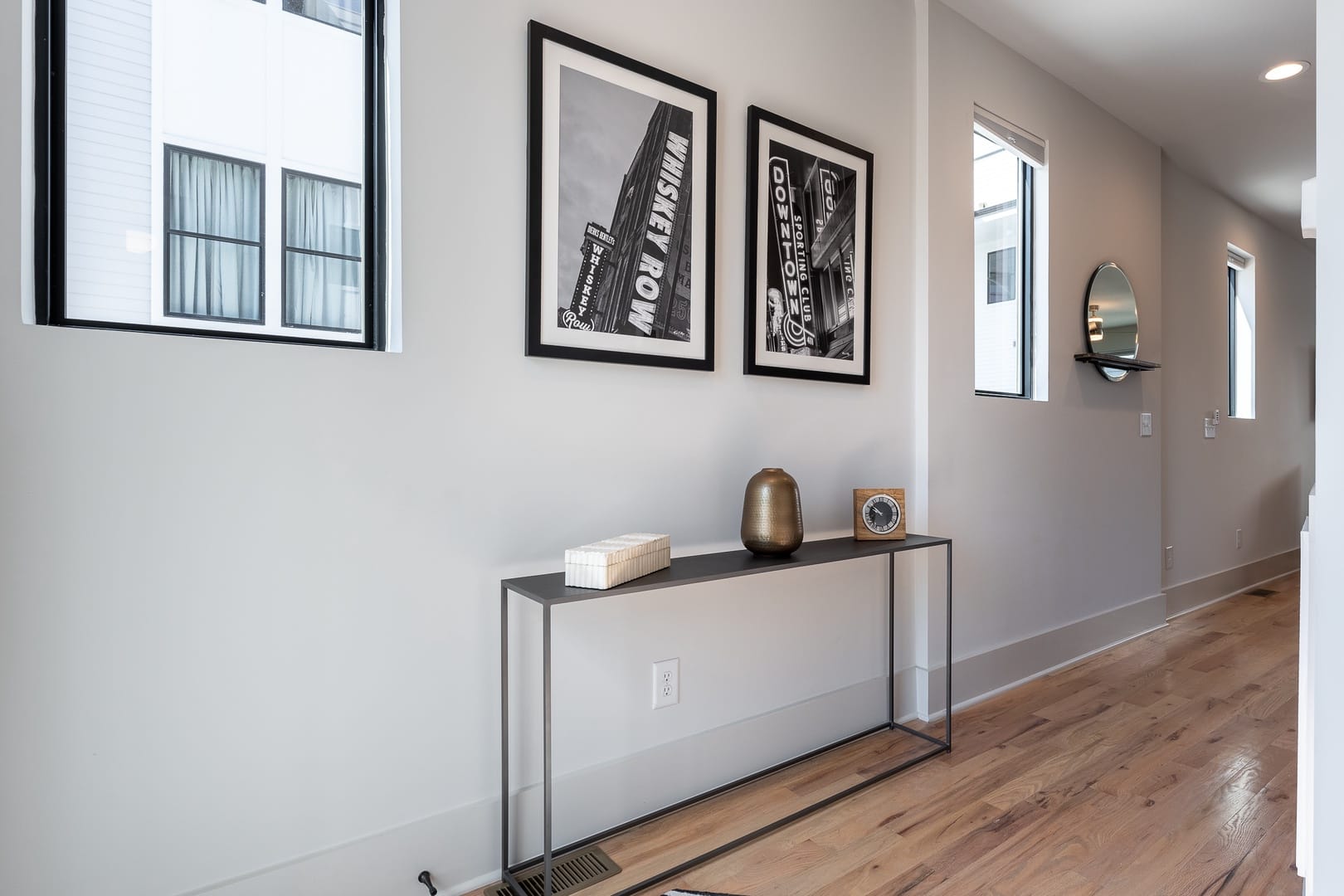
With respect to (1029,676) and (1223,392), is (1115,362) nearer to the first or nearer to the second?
(1029,676)

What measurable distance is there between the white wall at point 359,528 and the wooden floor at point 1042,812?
31 cm

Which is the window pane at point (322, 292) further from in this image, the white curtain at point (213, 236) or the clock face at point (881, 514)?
the clock face at point (881, 514)

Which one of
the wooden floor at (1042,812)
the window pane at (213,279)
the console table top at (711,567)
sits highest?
the window pane at (213,279)

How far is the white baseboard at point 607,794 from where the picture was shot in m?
1.42

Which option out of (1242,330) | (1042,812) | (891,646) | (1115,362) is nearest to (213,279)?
(891,646)

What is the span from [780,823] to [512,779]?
0.67m

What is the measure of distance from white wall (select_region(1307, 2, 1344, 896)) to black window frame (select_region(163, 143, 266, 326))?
158 centimetres

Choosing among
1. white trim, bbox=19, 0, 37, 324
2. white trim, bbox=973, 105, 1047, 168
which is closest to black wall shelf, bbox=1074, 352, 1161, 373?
white trim, bbox=973, 105, 1047, 168

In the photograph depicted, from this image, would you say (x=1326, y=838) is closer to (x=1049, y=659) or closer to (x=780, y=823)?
(x=780, y=823)

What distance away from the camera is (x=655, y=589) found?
1.68 metres

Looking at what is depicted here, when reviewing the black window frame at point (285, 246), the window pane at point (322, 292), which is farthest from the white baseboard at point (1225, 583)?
the black window frame at point (285, 246)

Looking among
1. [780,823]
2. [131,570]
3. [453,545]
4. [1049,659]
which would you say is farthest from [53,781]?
[1049,659]

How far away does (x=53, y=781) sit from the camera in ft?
3.89

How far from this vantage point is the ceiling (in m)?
2.62
